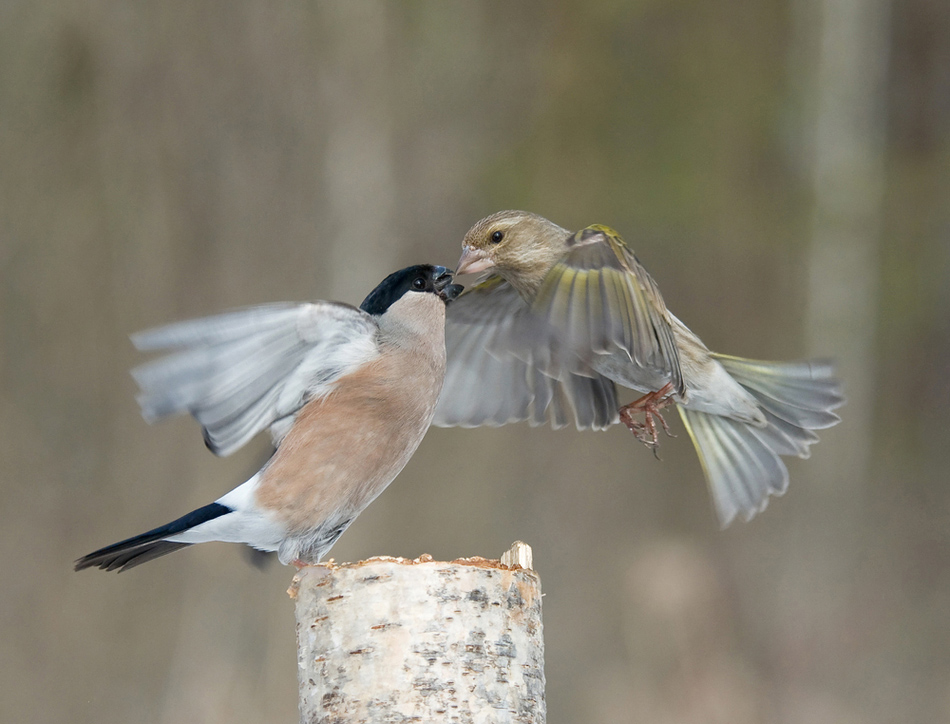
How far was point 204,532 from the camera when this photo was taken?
104 inches

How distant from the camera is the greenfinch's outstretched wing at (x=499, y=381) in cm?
334

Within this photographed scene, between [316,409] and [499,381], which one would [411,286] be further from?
[499,381]

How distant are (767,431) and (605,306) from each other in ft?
3.08

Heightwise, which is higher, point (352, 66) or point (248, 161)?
point (352, 66)

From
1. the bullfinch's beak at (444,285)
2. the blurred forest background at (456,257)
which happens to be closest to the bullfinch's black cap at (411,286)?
the bullfinch's beak at (444,285)

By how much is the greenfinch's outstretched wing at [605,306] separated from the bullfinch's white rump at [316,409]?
13.3 inches

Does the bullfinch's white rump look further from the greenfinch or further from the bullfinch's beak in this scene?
the greenfinch

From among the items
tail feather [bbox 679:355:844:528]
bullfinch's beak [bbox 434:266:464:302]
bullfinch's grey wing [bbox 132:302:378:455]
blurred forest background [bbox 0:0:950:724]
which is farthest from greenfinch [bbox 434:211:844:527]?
blurred forest background [bbox 0:0:950:724]

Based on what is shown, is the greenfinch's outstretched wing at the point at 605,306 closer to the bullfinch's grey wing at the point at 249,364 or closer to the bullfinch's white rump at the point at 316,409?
the bullfinch's white rump at the point at 316,409

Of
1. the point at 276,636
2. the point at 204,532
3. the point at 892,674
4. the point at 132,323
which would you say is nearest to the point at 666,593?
the point at 892,674

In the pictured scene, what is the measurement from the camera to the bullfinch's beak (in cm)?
298

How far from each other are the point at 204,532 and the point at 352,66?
5.17 metres

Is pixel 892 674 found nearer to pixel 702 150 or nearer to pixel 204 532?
pixel 702 150

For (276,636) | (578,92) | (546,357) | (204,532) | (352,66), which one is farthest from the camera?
(578,92)
